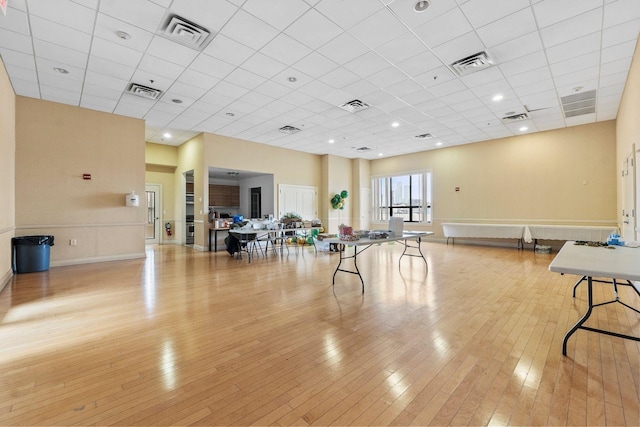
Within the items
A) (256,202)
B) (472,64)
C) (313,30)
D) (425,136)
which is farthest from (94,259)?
(425,136)

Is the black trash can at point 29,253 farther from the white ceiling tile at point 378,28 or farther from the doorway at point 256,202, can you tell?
the white ceiling tile at point 378,28

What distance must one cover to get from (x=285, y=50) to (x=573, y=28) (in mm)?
3567

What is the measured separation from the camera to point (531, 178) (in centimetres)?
834

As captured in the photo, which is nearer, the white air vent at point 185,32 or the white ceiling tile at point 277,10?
the white ceiling tile at point 277,10

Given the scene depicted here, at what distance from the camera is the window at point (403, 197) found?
10586 mm

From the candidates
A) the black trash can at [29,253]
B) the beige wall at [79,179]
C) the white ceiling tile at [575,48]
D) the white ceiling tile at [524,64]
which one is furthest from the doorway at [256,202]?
the white ceiling tile at [575,48]

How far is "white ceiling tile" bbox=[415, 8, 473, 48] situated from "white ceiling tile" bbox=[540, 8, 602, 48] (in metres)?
1.02

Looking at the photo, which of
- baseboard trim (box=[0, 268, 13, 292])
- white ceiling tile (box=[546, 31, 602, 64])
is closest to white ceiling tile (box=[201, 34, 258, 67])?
white ceiling tile (box=[546, 31, 602, 64])

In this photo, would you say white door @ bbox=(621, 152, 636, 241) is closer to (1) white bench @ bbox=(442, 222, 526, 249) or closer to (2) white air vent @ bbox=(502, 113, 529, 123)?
(2) white air vent @ bbox=(502, 113, 529, 123)

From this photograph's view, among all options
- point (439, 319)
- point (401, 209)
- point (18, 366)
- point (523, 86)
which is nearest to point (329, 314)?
point (439, 319)

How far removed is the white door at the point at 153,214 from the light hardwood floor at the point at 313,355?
5.65 m

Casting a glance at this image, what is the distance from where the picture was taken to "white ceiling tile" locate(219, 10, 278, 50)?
338 centimetres

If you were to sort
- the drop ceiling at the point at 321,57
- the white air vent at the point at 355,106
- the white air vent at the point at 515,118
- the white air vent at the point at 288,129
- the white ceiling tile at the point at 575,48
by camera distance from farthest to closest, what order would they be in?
1. the white air vent at the point at 288,129
2. the white air vent at the point at 515,118
3. the white air vent at the point at 355,106
4. the white ceiling tile at the point at 575,48
5. the drop ceiling at the point at 321,57

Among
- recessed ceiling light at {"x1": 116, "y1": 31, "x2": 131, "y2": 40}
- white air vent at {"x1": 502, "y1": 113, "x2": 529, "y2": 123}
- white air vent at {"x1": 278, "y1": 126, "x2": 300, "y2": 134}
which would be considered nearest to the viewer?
recessed ceiling light at {"x1": 116, "y1": 31, "x2": 131, "y2": 40}
